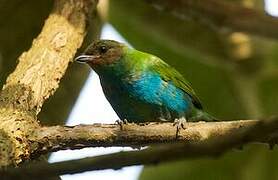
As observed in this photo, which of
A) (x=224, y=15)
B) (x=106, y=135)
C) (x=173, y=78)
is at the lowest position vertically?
(x=106, y=135)

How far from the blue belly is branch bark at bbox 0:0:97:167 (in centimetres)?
57

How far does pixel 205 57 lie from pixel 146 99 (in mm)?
1029

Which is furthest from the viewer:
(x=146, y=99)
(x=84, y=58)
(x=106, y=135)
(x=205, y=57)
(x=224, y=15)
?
(x=205, y=57)

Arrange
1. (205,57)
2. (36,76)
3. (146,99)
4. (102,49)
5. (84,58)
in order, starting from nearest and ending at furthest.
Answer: (36,76), (146,99), (84,58), (102,49), (205,57)

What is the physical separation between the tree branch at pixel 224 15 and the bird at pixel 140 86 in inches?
18.1

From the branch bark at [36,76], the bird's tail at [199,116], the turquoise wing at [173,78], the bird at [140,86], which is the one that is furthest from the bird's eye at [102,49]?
the bird's tail at [199,116]

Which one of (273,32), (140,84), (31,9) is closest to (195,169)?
(140,84)

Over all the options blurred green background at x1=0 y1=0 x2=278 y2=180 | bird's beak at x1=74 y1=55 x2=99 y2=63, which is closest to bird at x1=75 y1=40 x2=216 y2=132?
bird's beak at x1=74 y1=55 x2=99 y2=63

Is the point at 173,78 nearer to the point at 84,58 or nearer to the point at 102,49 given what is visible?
the point at 102,49

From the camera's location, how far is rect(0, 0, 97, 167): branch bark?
8.60 feet

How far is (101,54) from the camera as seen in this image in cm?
456

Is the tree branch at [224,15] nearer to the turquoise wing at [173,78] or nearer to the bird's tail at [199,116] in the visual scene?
the turquoise wing at [173,78]

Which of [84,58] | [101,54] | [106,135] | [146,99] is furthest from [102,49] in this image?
[106,135]

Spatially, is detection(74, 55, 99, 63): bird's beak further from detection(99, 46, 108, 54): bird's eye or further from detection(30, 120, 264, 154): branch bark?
detection(30, 120, 264, 154): branch bark
